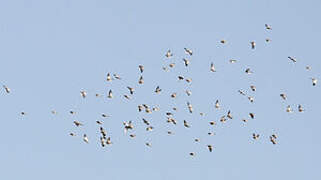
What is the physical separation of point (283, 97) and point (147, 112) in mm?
11556

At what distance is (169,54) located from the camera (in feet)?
258

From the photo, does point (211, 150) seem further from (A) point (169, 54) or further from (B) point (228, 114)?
(A) point (169, 54)

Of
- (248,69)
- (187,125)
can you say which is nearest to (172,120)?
(187,125)

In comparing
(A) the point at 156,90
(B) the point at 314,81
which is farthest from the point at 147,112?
(B) the point at 314,81

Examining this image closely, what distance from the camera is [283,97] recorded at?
78.6 metres

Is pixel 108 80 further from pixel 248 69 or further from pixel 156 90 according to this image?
pixel 248 69

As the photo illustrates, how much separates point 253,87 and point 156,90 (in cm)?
829

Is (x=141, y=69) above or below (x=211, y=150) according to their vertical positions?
above

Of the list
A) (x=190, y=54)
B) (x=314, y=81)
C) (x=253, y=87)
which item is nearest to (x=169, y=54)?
(x=190, y=54)

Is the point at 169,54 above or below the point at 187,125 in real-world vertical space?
above

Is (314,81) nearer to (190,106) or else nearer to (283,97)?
(283,97)

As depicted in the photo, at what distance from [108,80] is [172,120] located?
6895 millimetres

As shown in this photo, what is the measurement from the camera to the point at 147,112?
7856cm

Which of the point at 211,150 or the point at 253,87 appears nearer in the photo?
the point at 253,87
